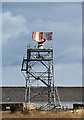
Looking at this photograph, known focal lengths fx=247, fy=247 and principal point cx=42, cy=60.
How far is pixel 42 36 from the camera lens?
3153cm

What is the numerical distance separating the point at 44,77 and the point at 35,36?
5.40m

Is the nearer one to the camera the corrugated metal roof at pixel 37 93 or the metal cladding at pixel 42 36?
the metal cladding at pixel 42 36

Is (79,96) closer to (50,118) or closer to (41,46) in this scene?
(41,46)

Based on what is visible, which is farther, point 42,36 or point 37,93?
point 37,93

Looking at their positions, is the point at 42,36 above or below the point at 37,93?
above

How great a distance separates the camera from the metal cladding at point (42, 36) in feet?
103

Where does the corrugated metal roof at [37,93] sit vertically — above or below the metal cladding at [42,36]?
below

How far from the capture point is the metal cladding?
1234 inches

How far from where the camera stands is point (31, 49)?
3070 centimetres

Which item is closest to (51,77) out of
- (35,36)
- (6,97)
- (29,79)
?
(29,79)

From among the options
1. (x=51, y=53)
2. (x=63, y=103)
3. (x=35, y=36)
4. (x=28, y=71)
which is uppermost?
(x=35, y=36)

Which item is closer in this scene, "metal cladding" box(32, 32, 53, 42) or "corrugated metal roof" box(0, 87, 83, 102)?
"metal cladding" box(32, 32, 53, 42)

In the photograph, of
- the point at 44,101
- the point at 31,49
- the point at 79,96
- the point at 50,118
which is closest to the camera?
the point at 50,118

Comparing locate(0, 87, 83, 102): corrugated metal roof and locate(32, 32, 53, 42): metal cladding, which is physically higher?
locate(32, 32, 53, 42): metal cladding
